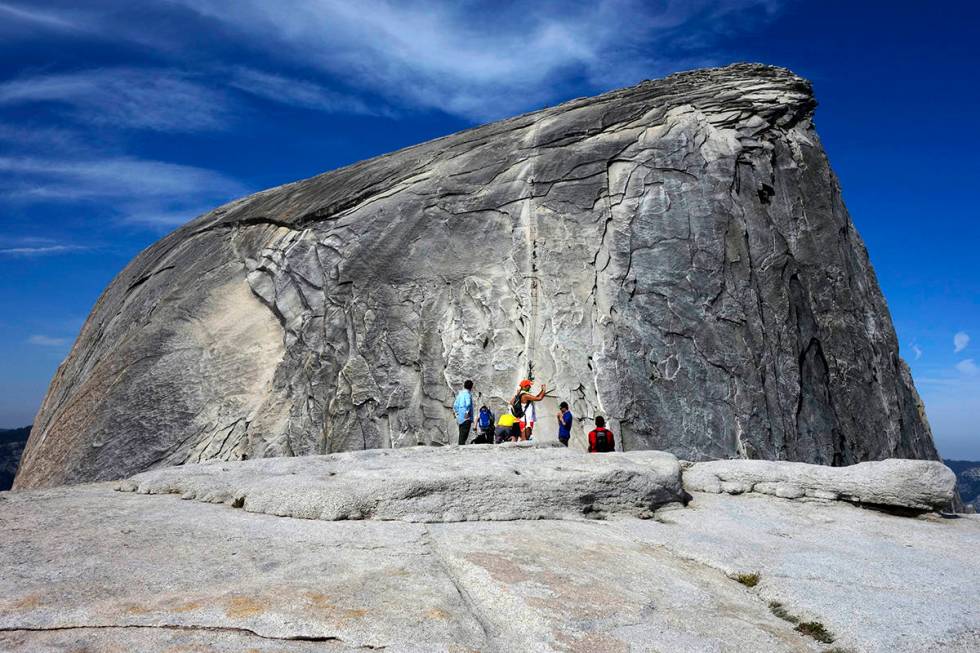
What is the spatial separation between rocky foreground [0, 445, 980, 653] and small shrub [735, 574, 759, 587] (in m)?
0.02

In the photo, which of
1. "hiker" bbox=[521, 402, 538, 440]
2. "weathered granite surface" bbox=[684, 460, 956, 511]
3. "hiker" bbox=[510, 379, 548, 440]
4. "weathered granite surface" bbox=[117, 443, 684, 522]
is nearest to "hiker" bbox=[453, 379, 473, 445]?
"hiker" bbox=[510, 379, 548, 440]

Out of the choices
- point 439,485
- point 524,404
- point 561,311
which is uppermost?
point 561,311

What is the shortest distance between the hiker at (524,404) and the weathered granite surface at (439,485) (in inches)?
222

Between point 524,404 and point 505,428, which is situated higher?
point 524,404

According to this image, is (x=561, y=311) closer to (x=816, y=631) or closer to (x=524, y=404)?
(x=524, y=404)

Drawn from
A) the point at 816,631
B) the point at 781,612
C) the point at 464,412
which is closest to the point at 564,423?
the point at 464,412

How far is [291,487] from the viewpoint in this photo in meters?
8.88

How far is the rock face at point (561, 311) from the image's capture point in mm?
18500

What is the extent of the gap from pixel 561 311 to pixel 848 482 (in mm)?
9682

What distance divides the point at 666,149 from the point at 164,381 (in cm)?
1546

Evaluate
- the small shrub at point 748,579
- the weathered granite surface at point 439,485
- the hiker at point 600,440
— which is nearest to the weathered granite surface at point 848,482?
the weathered granite surface at point 439,485

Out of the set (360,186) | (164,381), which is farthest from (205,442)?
(360,186)

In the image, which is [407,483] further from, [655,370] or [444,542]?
[655,370]

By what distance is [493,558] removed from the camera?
23.1 feet
